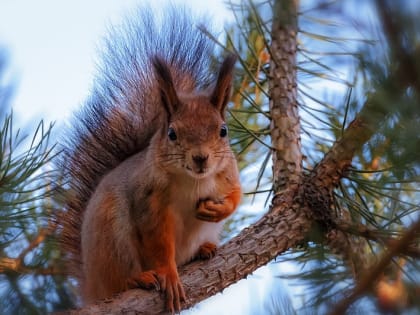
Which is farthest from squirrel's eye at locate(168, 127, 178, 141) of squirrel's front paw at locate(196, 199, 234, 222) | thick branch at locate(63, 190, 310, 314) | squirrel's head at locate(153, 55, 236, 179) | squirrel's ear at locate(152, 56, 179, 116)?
thick branch at locate(63, 190, 310, 314)

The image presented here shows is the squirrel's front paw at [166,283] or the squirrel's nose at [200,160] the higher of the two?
the squirrel's nose at [200,160]

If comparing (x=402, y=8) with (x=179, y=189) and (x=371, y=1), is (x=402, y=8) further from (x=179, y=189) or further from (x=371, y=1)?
(x=179, y=189)

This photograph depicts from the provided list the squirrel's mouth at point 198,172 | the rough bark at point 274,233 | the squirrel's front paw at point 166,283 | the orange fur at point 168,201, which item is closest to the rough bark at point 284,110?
the rough bark at point 274,233

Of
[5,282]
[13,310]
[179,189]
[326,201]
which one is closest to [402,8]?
[13,310]

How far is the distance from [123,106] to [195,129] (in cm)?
59

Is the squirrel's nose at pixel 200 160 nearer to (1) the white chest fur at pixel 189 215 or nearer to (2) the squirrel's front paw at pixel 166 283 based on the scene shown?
(1) the white chest fur at pixel 189 215

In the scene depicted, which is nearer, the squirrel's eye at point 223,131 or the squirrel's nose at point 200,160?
the squirrel's nose at point 200,160

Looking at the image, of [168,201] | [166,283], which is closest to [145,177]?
[168,201]

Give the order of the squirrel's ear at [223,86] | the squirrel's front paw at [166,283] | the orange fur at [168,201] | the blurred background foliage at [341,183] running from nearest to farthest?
the blurred background foliage at [341,183] < the squirrel's front paw at [166,283] < the orange fur at [168,201] < the squirrel's ear at [223,86]

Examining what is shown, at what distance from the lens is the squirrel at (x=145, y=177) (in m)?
1.95

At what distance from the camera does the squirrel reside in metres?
1.95

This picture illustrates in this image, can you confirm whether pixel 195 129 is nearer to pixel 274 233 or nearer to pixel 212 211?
pixel 212 211

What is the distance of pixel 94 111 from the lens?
2.46 m

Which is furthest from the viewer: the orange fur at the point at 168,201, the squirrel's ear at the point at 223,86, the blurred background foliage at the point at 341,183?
the squirrel's ear at the point at 223,86
